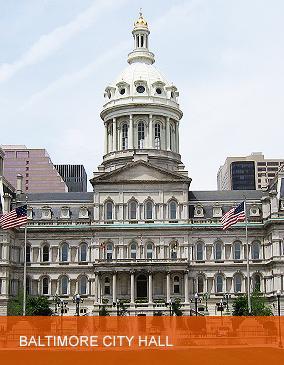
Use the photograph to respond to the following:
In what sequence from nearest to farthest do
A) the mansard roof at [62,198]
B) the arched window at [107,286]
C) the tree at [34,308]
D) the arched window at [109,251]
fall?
the tree at [34,308] < the arched window at [107,286] < the arched window at [109,251] < the mansard roof at [62,198]

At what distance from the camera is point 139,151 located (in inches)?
4222

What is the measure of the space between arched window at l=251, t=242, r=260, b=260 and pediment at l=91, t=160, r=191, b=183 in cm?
1312

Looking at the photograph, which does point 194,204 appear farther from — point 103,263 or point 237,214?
point 237,214

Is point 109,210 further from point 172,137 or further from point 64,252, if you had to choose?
point 172,137

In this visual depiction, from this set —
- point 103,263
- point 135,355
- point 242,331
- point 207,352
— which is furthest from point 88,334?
point 103,263

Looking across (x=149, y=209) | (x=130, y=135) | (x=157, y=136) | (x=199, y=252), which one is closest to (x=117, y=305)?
(x=199, y=252)

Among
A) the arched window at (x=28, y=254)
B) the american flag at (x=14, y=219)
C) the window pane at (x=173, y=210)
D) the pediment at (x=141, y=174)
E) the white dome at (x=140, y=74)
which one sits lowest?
the arched window at (x=28, y=254)

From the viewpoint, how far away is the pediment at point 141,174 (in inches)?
3780

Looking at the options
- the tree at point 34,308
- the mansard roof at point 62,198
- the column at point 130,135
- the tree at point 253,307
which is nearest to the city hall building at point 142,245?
the mansard roof at point 62,198

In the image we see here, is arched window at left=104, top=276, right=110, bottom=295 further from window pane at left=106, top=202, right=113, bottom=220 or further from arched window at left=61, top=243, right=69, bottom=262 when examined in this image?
window pane at left=106, top=202, right=113, bottom=220

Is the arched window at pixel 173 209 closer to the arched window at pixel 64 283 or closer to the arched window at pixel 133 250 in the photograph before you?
the arched window at pixel 133 250

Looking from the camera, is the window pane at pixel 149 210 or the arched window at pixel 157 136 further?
the arched window at pixel 157 136

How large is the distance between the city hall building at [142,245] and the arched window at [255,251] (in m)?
0.14

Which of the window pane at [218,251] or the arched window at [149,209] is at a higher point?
the arched window at [149,209]
